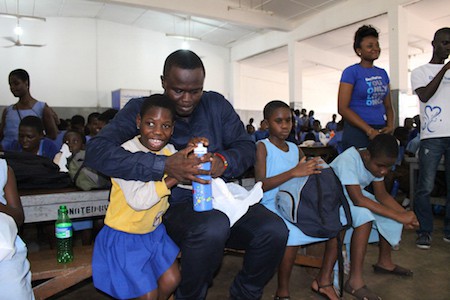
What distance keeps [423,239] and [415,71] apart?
147cm

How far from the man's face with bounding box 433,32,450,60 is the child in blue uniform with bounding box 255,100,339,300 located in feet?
5.36

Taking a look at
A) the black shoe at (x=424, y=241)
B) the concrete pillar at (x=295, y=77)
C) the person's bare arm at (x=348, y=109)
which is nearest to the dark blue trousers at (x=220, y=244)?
the person's bare arm at (x=348, y=109)

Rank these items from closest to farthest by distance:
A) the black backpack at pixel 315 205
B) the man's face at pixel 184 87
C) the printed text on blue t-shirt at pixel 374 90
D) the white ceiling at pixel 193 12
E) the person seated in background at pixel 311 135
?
the man's face at pixel 184 87 < the black backpack at pixel 315 205 < the printed text on blue t-shirt at pixel 374 90 < the person seated in background at pixel 311 135 < the white ceiling at pixel 193 12

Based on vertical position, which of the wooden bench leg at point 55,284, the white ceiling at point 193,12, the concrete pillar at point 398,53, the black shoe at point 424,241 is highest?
the white ceiling at point 193,12

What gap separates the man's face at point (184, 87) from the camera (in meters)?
1.88

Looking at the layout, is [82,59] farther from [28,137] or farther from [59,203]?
[59,203]

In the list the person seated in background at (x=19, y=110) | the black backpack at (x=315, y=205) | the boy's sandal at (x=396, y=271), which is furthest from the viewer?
the person seated in background at (x=19, y=110)

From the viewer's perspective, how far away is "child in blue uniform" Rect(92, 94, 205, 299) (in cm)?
170

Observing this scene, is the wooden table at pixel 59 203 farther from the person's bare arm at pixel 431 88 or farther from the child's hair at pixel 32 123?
the person's bare arm at pixel 431 88

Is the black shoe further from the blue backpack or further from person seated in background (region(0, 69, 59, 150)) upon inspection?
person seated in background (region(0, 69, 59, 150))

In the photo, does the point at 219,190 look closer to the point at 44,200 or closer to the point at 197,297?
the point at 197,297

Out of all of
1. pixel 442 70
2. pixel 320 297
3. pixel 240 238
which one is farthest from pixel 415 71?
pixel 240 238

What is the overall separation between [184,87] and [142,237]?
752 mm

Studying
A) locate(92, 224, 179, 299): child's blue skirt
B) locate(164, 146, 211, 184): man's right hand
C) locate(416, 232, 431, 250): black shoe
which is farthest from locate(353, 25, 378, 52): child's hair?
locate(92, 224, 179, 299): child's blue skirt
